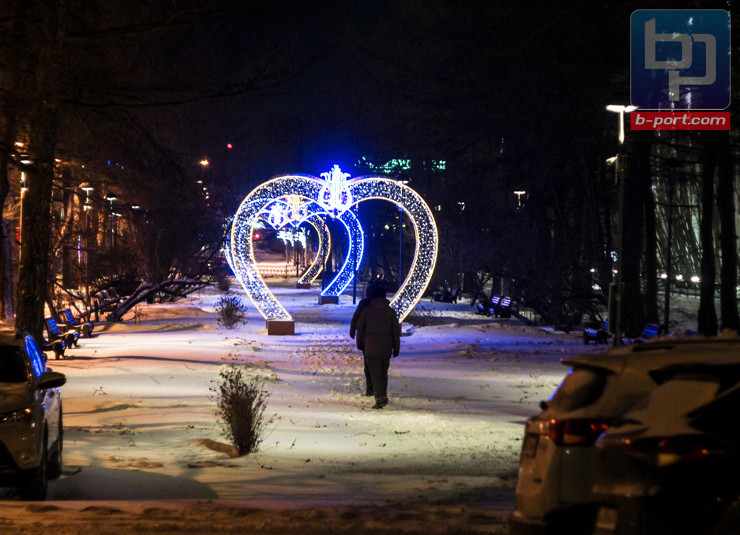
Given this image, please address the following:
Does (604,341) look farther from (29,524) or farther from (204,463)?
(29,524)

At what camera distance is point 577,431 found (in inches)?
169

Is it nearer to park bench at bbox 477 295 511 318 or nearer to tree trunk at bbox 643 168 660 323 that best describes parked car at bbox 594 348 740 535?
tree trunk at bbox 643 168 660 323

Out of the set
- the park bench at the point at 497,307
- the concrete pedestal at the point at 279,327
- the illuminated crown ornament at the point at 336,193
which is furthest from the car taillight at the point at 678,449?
the park bench at the point at 497,307

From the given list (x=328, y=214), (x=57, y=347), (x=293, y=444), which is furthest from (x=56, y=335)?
(x=328, y=214)

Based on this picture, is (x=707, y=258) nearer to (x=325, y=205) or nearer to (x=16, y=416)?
(x=325, y=205)

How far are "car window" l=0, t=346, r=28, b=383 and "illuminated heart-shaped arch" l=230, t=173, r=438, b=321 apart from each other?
18532mm

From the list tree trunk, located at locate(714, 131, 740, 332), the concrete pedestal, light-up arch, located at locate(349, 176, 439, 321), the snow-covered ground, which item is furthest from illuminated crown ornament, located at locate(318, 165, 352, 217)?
tree trunk, located at locate(714, 131, 740, 332)

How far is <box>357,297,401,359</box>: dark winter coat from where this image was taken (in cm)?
1453

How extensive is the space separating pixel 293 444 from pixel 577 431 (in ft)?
24.7

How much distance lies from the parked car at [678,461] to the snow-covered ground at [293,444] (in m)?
2.79

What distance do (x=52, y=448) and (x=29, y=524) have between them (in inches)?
107

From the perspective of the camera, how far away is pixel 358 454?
1090 cm

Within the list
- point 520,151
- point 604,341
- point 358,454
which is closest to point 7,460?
→ point 358,454

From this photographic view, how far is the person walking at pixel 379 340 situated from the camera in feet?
47.4
